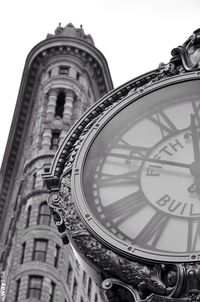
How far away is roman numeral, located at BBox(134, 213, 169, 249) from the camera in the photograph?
14.3 ft

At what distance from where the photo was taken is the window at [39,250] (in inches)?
2276

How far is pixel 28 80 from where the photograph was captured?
7512cm

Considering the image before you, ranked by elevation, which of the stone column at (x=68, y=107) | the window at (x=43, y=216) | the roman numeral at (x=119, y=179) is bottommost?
the roman numeral at (x=119, y=179)

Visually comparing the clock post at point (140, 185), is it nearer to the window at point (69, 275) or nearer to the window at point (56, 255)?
the window at point (56, 255)

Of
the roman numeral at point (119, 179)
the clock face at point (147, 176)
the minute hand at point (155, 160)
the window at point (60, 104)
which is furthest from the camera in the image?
the window at point (60, 104)

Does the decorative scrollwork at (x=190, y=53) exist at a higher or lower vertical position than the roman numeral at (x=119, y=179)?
higher

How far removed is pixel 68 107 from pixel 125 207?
6682cm

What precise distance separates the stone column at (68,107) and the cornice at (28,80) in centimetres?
361

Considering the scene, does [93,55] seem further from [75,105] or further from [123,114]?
[123,114]

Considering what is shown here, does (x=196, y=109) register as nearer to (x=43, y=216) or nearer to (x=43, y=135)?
(x=43, y=216)

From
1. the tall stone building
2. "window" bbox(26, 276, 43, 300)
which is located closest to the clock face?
"window" bbox(26, 276, 43, 300)

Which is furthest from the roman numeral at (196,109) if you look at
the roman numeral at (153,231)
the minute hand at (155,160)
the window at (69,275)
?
the window at (69,275)

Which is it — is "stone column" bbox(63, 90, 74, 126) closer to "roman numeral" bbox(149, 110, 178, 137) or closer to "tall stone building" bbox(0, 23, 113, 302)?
"tall stone building" bbox(0, 23, 113, 302)

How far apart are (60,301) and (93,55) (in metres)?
26.4
